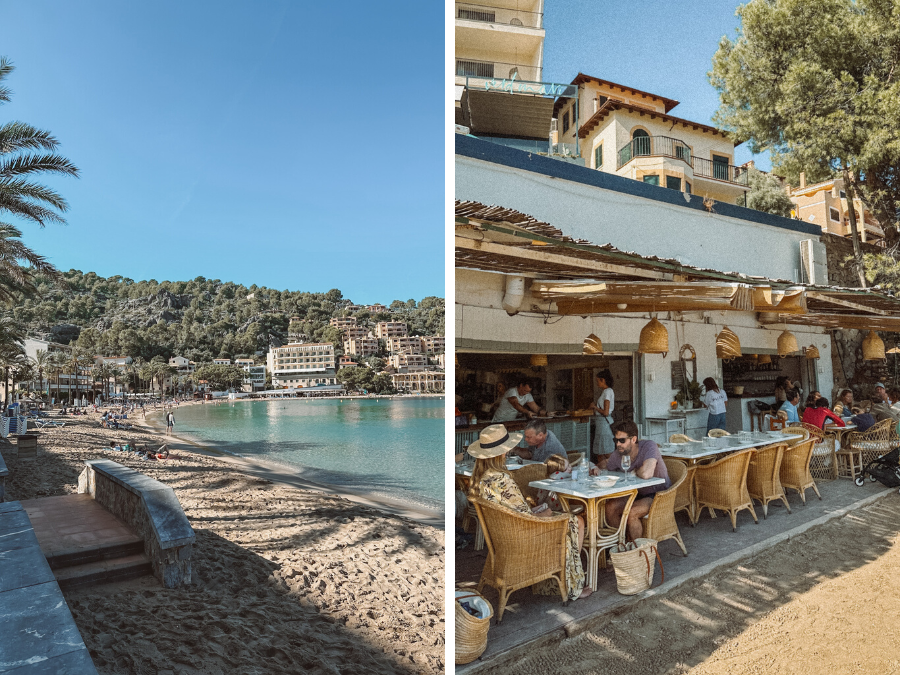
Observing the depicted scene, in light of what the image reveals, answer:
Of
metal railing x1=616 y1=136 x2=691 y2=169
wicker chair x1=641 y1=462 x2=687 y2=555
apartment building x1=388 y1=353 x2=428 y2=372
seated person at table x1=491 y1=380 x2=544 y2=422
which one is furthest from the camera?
apartment building x1=388 y1=353 x2=428 y2=372

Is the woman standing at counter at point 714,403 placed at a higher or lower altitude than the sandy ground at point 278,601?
higher

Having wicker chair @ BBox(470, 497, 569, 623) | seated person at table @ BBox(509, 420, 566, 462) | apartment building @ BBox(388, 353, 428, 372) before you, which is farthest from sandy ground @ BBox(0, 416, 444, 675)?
apartment building @ BBox(388, 353, 428, 372)

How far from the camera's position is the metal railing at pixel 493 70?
2938 mm

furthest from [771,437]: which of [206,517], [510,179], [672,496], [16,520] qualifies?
[206,517]

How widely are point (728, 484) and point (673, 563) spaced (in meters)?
1.00

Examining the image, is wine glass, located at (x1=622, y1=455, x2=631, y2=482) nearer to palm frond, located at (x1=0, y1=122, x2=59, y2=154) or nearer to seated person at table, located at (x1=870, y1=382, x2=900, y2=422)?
seated person at table, located at (x1=870, y1=382, x2=900, y2=422)

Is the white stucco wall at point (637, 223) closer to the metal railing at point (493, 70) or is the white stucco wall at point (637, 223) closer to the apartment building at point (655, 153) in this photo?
the metal railing at point (493, 70)

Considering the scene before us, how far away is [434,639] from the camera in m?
4.87

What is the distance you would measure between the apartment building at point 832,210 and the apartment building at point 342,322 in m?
69.5

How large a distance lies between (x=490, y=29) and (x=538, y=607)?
285cm

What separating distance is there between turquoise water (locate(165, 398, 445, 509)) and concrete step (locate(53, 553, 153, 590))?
502 inches

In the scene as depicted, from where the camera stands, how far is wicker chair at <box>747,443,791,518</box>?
4.14 meters

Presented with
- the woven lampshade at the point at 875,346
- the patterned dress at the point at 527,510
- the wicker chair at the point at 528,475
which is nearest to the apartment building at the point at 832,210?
the woven lampshade at the point at 875,346

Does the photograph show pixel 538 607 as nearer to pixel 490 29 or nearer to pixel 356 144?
pixel 490 29
